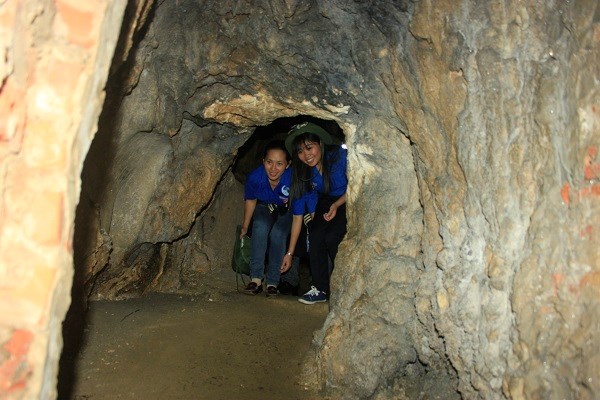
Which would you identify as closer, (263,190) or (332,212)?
(332,212)

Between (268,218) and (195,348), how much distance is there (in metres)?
1.88

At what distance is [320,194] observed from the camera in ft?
17.2

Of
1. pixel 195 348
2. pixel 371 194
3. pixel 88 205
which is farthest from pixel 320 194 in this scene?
pixel 88 205

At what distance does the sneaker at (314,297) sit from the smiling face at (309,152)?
3.52 feet

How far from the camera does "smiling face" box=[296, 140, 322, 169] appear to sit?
194 inches

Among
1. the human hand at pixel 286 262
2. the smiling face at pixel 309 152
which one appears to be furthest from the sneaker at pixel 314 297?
the smiling face at pixel 309 152

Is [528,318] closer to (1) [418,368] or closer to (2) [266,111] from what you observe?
(1) [418,368]

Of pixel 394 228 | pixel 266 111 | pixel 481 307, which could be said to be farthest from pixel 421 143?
pixel 266 111

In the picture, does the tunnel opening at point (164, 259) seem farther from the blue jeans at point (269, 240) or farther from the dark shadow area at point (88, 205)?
the blue jeans at point (269, 240)

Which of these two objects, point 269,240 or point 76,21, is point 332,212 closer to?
point 269,240

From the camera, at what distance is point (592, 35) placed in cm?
209

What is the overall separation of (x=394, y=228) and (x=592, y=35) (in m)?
1.78

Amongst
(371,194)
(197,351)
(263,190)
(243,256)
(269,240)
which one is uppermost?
(371,194)

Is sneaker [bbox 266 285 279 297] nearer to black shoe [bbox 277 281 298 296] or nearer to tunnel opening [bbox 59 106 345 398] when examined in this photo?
tunnel opening [bbox 59 106 345 398]
